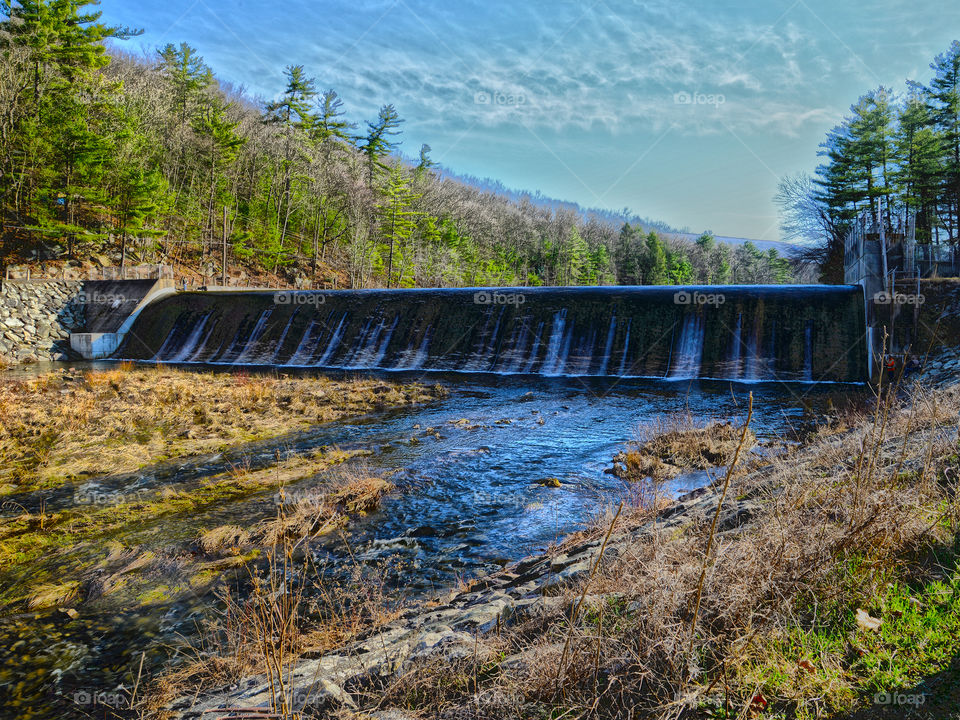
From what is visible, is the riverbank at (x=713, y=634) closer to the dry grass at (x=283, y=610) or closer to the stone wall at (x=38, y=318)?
the dry grass at (x=283, y=610)

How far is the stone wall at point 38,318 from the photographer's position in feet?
75.0

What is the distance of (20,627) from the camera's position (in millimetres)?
4715

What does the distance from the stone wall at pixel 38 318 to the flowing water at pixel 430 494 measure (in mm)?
19455

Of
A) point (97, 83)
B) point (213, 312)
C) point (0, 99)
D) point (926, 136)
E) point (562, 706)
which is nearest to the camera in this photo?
point (562, 706)

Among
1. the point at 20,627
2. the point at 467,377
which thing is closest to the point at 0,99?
the point at 467,377

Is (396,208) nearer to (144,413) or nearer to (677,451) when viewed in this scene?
(144,413)

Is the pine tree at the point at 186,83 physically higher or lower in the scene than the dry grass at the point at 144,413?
higher

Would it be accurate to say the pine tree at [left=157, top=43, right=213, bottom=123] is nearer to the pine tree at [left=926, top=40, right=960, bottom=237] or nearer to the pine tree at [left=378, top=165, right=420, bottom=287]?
the pine tree at [left=378, top=165, right=420, bottom=287]

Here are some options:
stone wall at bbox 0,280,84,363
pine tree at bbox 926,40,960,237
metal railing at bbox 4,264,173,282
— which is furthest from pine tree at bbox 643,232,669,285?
stone wall at bbox 0,280,84,363

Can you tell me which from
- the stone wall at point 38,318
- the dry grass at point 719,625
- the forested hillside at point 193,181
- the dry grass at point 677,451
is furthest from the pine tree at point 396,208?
the dry grass at point 719,625

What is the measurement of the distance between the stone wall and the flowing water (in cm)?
1946

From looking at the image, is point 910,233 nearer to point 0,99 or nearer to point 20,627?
point 20,627

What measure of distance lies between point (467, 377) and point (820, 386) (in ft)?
35.7

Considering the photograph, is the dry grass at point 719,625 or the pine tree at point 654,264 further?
the pine tree at point 654,264
